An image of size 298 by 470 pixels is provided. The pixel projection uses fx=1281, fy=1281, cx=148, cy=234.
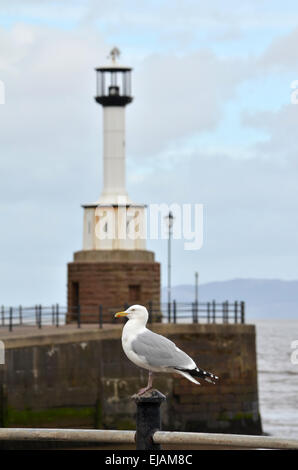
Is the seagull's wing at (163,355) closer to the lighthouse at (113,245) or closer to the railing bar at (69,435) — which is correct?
the railing bar at (69,435)

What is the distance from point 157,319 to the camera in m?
38.5

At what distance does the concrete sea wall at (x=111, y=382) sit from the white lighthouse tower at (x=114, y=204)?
636 centimetres

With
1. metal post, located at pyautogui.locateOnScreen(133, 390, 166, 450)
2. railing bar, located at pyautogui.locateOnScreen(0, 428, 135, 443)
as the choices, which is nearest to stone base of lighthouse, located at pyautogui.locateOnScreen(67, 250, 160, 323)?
railing bar, located at pyautogui.locateOnScreen(0, 428, 135, 443)

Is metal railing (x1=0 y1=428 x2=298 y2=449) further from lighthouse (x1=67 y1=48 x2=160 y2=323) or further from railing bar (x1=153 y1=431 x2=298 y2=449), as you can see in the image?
lighthouse (x1=67 y1=48 x2=160 y2=323)

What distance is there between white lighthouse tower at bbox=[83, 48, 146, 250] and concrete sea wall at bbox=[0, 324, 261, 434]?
6.36 meters

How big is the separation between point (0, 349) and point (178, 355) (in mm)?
19279

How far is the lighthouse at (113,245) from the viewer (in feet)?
132

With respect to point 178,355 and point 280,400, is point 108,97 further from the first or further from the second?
→ point 178,355

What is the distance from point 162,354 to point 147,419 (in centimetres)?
131

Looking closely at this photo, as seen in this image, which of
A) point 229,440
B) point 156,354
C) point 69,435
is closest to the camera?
point 229,440

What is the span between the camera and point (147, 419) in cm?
775

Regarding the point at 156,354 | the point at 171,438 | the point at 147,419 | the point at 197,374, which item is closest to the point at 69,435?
the point at 147,419

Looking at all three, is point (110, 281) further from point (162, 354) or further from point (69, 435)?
point (69, 435)

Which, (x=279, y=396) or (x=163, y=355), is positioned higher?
(x=163, y=355)
